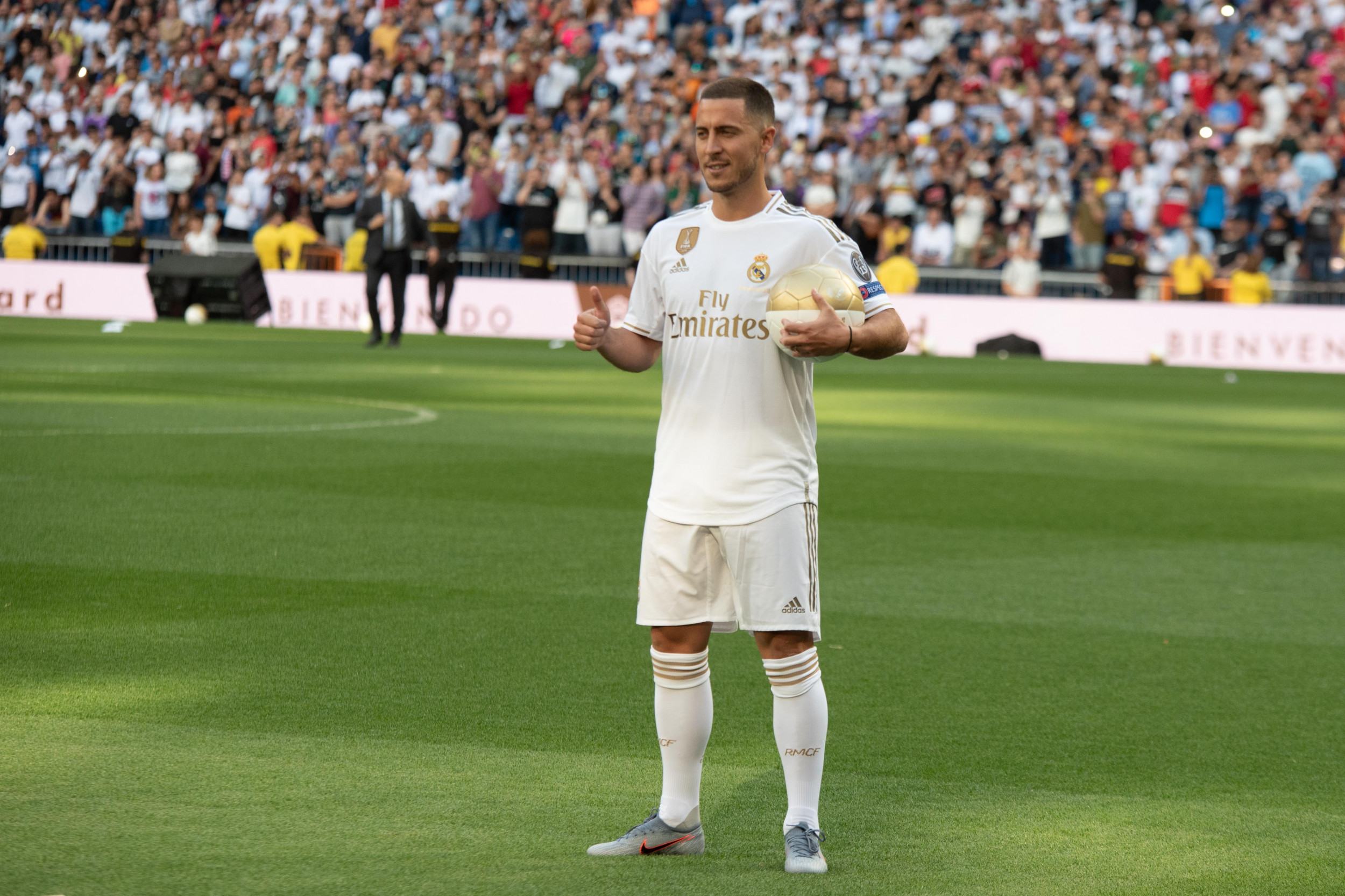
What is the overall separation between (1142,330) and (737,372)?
25248 millimetres

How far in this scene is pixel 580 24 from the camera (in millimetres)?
37375

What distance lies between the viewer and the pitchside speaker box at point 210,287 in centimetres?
3359

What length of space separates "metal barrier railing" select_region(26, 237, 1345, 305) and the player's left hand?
2568cm

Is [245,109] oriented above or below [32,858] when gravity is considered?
above

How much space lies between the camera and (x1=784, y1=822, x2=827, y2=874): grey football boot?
509 centimetres

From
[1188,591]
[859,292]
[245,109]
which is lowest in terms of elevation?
[1188,591]

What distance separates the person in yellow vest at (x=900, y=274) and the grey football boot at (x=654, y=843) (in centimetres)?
2596

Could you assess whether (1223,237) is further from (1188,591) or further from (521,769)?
(521,769)

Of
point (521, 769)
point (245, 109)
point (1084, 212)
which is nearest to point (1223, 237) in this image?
Answer: point (1084, 212)

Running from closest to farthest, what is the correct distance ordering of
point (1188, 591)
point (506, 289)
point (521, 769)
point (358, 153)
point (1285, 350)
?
point (521, 769) < point (1188, 591) < point (1285, 350) < point (506, 289) < point (358, 153)

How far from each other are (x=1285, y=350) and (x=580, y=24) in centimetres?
1511

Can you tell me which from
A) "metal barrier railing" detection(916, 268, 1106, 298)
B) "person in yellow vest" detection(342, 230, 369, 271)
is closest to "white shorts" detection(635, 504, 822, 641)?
"metal barrier railing" detection(916, 268, 1106, 298)

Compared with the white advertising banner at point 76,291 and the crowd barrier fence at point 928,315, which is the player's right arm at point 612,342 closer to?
the crowd barrier fence at point 928,315

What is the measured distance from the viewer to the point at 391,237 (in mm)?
27484
